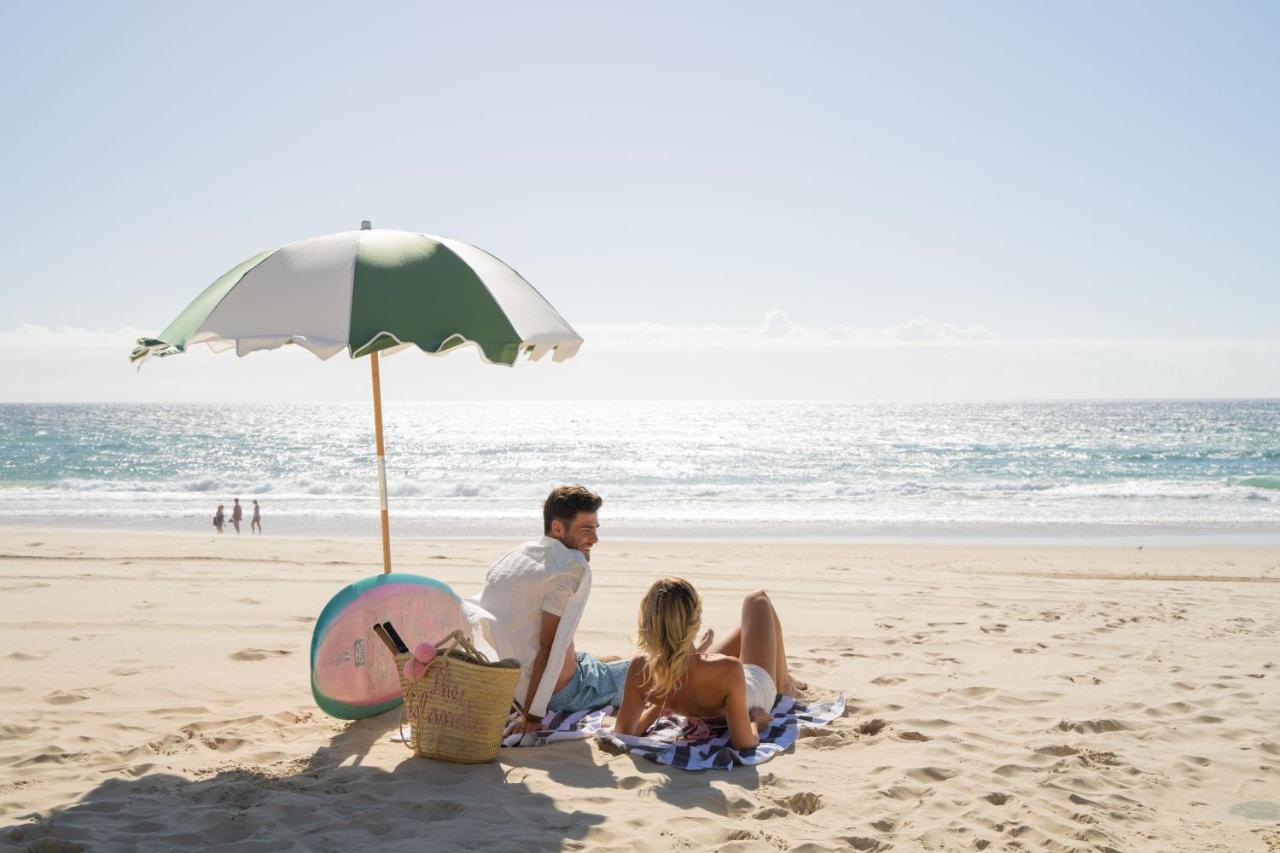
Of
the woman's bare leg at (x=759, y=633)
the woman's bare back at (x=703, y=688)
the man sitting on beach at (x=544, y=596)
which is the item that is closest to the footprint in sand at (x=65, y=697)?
the man sitting on beach at (x=544, y=596)

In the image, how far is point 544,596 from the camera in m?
4.29

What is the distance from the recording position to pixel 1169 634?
7188 millimetres

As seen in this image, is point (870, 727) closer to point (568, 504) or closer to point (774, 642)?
point (774, 642)

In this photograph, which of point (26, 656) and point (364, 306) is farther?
point (26, 656)

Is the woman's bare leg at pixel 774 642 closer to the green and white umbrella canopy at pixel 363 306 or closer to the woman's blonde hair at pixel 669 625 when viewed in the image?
the woman's blonde hair at pixel 669 625

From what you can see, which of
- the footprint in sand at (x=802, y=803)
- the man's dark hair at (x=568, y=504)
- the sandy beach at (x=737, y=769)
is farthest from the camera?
the man's dark hair at (x=568, y=504)

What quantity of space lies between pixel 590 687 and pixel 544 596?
847 mm

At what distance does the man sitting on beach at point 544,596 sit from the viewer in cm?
428

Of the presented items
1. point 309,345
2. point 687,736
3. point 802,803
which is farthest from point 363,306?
point 802,803

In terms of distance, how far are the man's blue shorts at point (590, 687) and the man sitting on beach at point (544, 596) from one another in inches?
9.1

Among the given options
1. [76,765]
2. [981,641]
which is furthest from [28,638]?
[981,641]

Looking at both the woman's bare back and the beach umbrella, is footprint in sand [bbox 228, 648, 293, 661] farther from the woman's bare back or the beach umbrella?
the woman's bare back

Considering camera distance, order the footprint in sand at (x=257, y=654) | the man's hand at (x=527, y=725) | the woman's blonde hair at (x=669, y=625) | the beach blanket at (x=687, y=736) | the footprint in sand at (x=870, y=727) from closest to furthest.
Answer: the woman's blonde hair at (x=669, y=625) < the beach blanket at (x=687, y=736) < the man's hand at (x=527, y=725) < the footprint in sand at (x=870, y=727) < the footprint in sand at (x=257, y=654)

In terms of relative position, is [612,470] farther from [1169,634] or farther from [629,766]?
[629,766]
